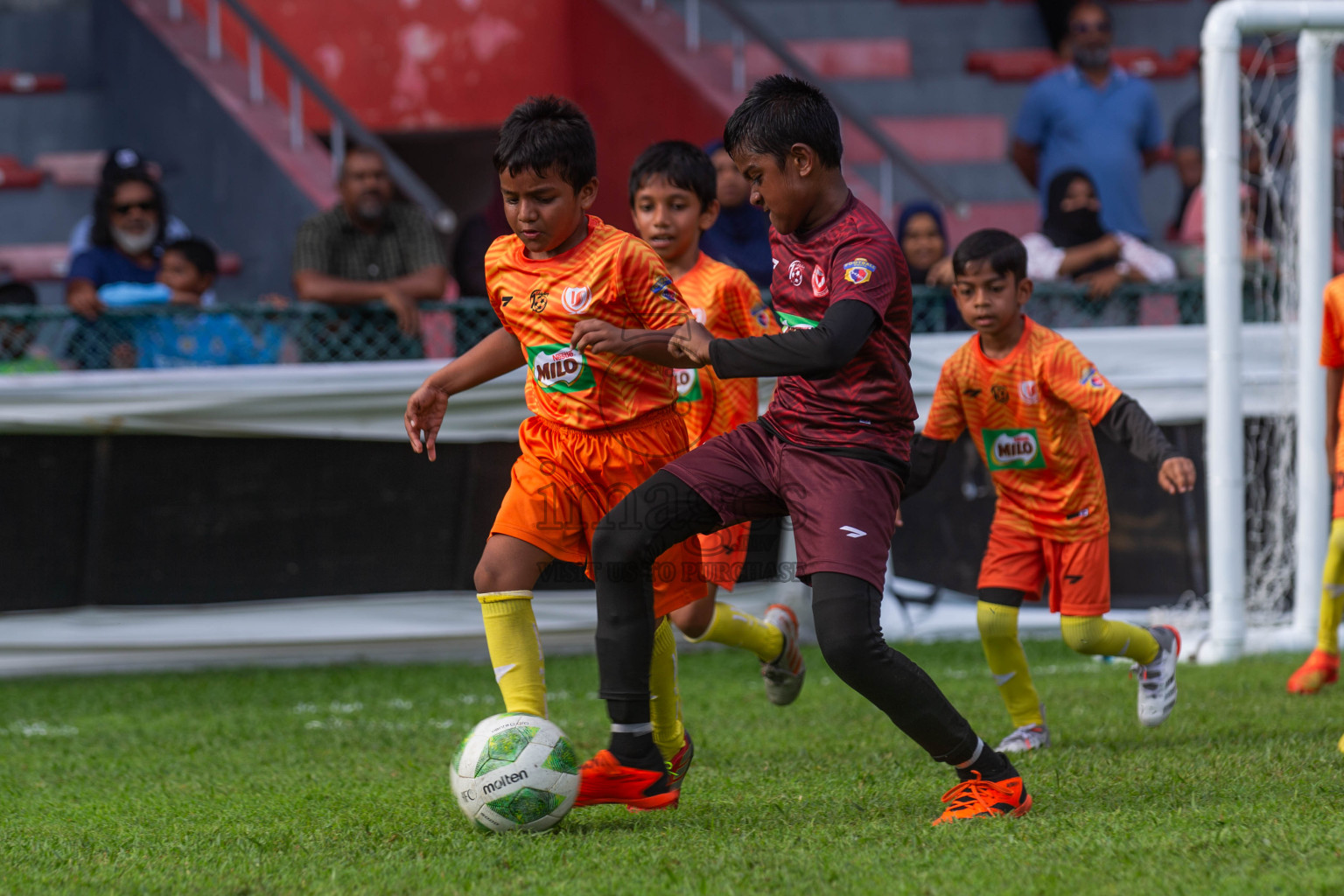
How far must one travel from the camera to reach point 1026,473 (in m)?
4.59

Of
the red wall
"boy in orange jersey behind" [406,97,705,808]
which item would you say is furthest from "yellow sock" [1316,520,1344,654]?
the red wall

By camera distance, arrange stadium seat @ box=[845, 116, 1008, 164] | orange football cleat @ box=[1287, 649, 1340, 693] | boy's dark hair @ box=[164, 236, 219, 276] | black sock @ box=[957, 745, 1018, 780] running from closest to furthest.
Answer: black sock @ box=[957, 745, 1018, 780] → orange football cleat @ box=[1287, 649, 1340, 693] → boy's dark hair @ box=[164, 236, 219, 276] → stadium seat @ box=[845, 116, 1008, 164]

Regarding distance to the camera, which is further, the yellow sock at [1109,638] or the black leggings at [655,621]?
the yellow sock at [1109,638]

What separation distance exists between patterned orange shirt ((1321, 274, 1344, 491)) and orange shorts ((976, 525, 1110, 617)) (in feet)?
3.69

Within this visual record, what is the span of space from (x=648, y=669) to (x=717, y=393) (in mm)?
1680

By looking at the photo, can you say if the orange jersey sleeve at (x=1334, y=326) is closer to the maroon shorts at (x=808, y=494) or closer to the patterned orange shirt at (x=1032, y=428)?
the patterned orange shirt at (x=1032, y=428)

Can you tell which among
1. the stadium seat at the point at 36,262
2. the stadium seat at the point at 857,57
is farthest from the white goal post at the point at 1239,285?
the stadium seat at the point at 36,262

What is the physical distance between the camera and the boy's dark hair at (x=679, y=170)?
4.84 metres

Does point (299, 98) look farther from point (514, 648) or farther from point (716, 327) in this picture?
point (514, 648)

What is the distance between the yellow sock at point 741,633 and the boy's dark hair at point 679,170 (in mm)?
1423

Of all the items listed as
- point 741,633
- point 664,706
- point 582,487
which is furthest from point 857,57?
point 664,706

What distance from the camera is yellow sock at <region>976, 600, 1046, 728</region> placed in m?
4.50

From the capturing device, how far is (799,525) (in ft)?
10.9

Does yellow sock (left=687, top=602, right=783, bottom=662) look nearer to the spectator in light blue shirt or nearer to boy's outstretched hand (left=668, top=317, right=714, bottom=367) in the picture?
boy's outstretched hand (left=668, top=317, right=714, bottom=367)
